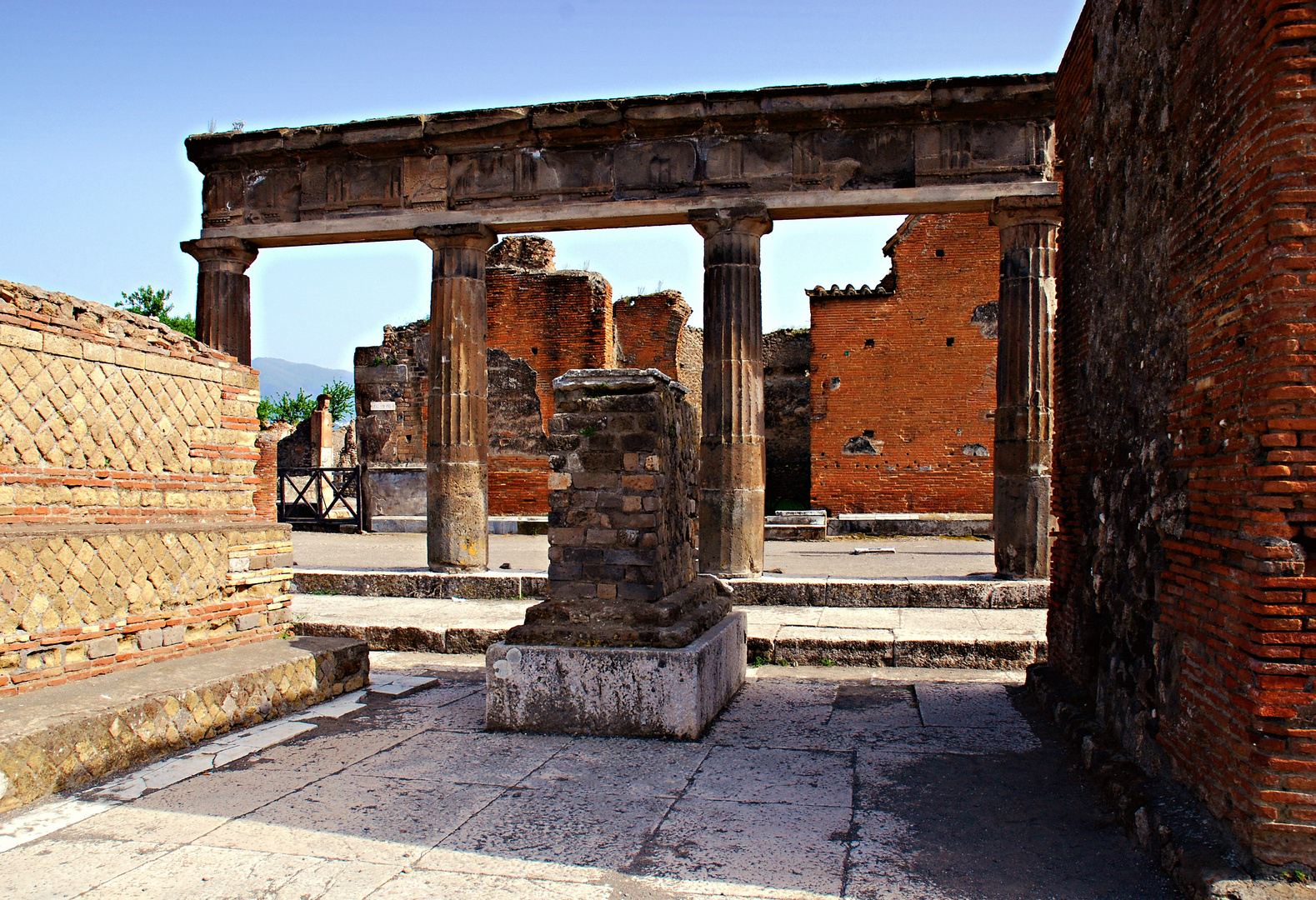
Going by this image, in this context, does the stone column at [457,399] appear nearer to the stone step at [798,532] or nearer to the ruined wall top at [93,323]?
the ruined wall top at [93,323]

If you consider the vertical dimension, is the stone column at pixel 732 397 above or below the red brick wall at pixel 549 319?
below

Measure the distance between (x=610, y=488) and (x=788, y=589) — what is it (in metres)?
3.96

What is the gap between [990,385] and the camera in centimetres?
1541

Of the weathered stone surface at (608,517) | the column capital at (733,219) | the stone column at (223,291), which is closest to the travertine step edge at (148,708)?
the weathered stone surface at (608,517)

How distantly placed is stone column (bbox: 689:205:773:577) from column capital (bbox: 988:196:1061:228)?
2.17 meters

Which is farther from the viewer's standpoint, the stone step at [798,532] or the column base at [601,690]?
the stone step at [798,532]

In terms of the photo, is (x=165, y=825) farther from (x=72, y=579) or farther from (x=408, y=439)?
(x=408, y=439)

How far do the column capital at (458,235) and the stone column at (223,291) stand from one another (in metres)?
2.11

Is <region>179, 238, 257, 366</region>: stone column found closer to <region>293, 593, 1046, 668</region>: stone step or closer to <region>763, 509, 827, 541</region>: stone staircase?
<region>293, 593, 1046, 668</region>: stone step

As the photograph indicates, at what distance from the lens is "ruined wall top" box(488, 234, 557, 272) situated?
58.2 ft

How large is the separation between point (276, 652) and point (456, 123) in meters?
6.14

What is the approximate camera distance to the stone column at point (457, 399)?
9.38 meters

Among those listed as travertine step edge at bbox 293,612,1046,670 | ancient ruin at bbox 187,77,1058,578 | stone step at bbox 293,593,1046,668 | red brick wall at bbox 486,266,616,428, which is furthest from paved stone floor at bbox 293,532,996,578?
red brick wall at bbox 486,266,616,428

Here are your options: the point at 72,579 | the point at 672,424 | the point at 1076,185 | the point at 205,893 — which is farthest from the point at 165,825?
the point at 1076,185
